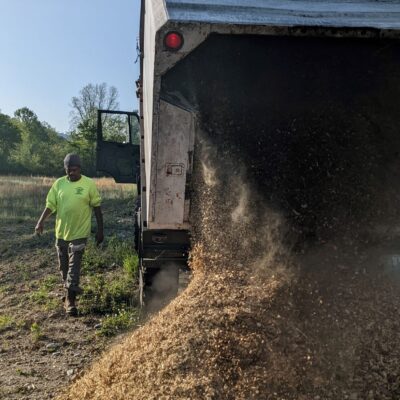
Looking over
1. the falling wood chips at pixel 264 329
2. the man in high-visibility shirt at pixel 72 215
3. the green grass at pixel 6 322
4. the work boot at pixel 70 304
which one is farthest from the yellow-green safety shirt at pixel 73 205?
the falling wood chips at pixel 264 329

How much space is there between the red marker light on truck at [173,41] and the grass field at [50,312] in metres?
2.38

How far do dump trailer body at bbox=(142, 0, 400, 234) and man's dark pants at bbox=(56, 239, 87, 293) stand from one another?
140 cm

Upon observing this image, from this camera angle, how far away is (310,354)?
2777 mm

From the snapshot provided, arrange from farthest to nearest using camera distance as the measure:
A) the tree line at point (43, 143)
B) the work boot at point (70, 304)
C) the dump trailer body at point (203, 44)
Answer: the tree line at point (43, 143) < the work boot at point (70, 304) < the dump trailer body at point (203, 44)

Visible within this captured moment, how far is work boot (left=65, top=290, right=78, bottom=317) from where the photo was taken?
4.95 m

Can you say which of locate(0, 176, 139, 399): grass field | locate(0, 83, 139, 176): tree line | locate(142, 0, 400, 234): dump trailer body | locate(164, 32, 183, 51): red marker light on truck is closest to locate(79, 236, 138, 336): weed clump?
locate(0, 176, 139, 399): grass field

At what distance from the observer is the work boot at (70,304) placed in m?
4.95

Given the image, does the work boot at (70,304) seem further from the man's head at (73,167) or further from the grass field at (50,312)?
the man's head at (73,167)

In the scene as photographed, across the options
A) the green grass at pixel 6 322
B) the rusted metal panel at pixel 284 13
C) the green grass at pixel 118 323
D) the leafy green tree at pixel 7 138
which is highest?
the leafy green tree at pixel 7 138

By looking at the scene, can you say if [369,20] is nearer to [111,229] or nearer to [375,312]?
[375,312]

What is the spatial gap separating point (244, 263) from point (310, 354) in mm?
820

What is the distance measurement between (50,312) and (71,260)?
556mm

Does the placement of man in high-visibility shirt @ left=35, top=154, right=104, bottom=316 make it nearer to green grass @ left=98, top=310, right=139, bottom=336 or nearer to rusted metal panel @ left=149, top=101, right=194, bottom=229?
green grass @ left=98, top=310, right=139, bottom=336

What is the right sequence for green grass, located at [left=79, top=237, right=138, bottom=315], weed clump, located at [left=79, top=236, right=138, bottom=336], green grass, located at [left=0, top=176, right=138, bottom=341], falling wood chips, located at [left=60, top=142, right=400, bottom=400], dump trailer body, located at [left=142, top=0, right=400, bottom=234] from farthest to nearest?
green grass, located at [left=79, top=237, right=138, bottom=315] → green grass, located at [left=0, top=176, right=138, bottom=341] → weed clump, located at [left=79, top=236, right=138, bottom=336] → dump trailer body, located at [left=142, top=0, right=400, bottom=234] → falling wood chips, located at [left=60, top=142, right=400, bottom=400]
